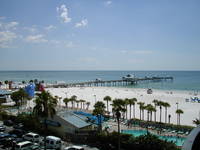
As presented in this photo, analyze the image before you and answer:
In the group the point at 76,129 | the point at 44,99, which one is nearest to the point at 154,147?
the point at 76,129

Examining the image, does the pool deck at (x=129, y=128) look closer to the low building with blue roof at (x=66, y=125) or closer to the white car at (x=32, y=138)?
the low building with blue roof at (x=66, y=125)

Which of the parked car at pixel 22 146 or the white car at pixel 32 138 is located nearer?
the parked car at pixel 22 146

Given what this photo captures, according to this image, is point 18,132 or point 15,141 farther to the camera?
point 18,132

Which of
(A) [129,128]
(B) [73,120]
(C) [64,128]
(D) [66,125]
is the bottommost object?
(A) [129,128]

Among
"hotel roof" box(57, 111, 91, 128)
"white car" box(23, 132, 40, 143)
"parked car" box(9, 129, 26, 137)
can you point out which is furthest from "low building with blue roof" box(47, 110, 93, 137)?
"parked car" box(9, 129, 26, 137)

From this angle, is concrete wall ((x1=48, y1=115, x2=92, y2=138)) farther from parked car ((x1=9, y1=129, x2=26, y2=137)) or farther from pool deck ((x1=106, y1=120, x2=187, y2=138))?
pool deck ((x1=106, y1=120, x2=187, y2=138))

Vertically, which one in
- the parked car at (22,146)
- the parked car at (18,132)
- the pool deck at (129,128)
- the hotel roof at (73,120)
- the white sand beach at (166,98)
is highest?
the hotel roof at (73,120)

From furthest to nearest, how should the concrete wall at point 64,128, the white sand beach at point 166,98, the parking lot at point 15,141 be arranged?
the white sand beach at point 166,98
the concrete wall at point 64,128
the parking lot at point 15,141

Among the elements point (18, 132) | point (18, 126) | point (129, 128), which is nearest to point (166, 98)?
point (129, 128)

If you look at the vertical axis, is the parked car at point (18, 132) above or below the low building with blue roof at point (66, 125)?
below

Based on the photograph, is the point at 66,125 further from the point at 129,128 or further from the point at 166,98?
the point at 166,98

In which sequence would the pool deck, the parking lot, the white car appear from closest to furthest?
the parking lot < the white car < the pool deck

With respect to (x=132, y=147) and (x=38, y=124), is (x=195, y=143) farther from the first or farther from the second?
(x=38, y=124)

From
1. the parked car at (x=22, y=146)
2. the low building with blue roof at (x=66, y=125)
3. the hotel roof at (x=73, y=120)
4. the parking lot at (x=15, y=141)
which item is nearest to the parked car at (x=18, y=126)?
the parking lot at (x=15, y=141)
